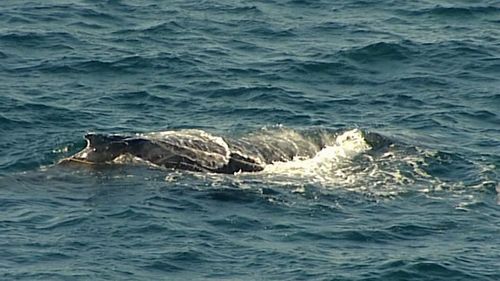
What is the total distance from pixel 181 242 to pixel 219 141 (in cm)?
590

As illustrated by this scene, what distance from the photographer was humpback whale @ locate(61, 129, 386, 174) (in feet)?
101

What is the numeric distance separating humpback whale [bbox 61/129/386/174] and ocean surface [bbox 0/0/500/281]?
0.35 m

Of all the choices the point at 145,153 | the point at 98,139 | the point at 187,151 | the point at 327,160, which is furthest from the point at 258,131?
the point at 98,139

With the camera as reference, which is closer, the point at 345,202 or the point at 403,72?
the point at 345,202

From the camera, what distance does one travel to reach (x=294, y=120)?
118 ft

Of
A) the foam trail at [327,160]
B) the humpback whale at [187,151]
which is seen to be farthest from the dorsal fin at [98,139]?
the foam trail at [327,160]

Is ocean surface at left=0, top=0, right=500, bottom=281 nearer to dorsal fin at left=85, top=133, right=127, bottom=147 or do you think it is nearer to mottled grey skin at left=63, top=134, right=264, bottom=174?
mottled grey skin at left=63, top=134, right=264, bottom=174

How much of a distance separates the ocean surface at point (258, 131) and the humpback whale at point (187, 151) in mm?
351

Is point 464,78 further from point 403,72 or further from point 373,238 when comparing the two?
point 373,238

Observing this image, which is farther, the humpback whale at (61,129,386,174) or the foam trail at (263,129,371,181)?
the foam trail at (263,129,371,181)

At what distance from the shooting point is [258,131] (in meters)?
34.2

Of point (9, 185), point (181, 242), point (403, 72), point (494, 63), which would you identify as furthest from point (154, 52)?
point (181, 242)

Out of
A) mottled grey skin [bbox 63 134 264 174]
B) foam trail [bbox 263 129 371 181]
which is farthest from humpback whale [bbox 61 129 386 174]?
foam trail [bbox 263 129 371 181]

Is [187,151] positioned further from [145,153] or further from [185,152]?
[145,153]
